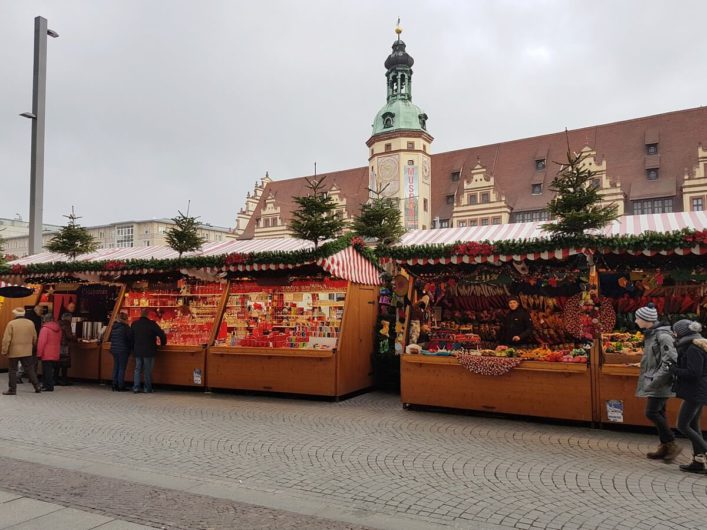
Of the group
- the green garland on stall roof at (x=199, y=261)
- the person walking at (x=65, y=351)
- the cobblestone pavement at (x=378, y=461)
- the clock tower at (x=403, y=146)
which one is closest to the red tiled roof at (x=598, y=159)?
the clock tower at (x=403, y=146)

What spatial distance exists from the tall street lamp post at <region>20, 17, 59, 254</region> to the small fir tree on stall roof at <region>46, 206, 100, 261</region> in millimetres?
923

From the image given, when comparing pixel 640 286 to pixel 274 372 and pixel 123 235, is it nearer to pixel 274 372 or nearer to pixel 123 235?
pixel 274 372

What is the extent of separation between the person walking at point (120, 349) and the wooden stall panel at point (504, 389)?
5.72 meters

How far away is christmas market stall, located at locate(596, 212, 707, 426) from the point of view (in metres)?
6.94

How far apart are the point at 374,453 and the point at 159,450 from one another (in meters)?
2.41

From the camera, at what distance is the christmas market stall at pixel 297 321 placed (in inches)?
364

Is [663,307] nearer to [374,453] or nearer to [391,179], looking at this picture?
[374,453]

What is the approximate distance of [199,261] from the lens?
10219 mm

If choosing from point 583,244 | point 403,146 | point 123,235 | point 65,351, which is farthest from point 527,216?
point 123,235

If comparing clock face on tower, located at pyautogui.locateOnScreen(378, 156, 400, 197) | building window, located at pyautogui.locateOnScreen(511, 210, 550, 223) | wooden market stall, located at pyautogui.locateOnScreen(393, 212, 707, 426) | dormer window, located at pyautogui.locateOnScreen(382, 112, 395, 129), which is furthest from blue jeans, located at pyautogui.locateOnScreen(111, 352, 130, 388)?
dormer window, located at pyautogui.locateOnScreen(382, 112, 395, 129)

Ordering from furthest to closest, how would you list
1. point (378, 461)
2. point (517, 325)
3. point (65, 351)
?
point (65, 351)
point (517, 325)
point (378, 461)

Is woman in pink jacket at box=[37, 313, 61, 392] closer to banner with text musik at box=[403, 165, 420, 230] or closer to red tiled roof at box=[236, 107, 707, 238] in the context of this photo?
red tiled roof at box=[236, 107, 707, 238]

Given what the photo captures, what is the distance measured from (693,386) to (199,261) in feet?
26.6

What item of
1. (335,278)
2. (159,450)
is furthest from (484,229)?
(159,450)
